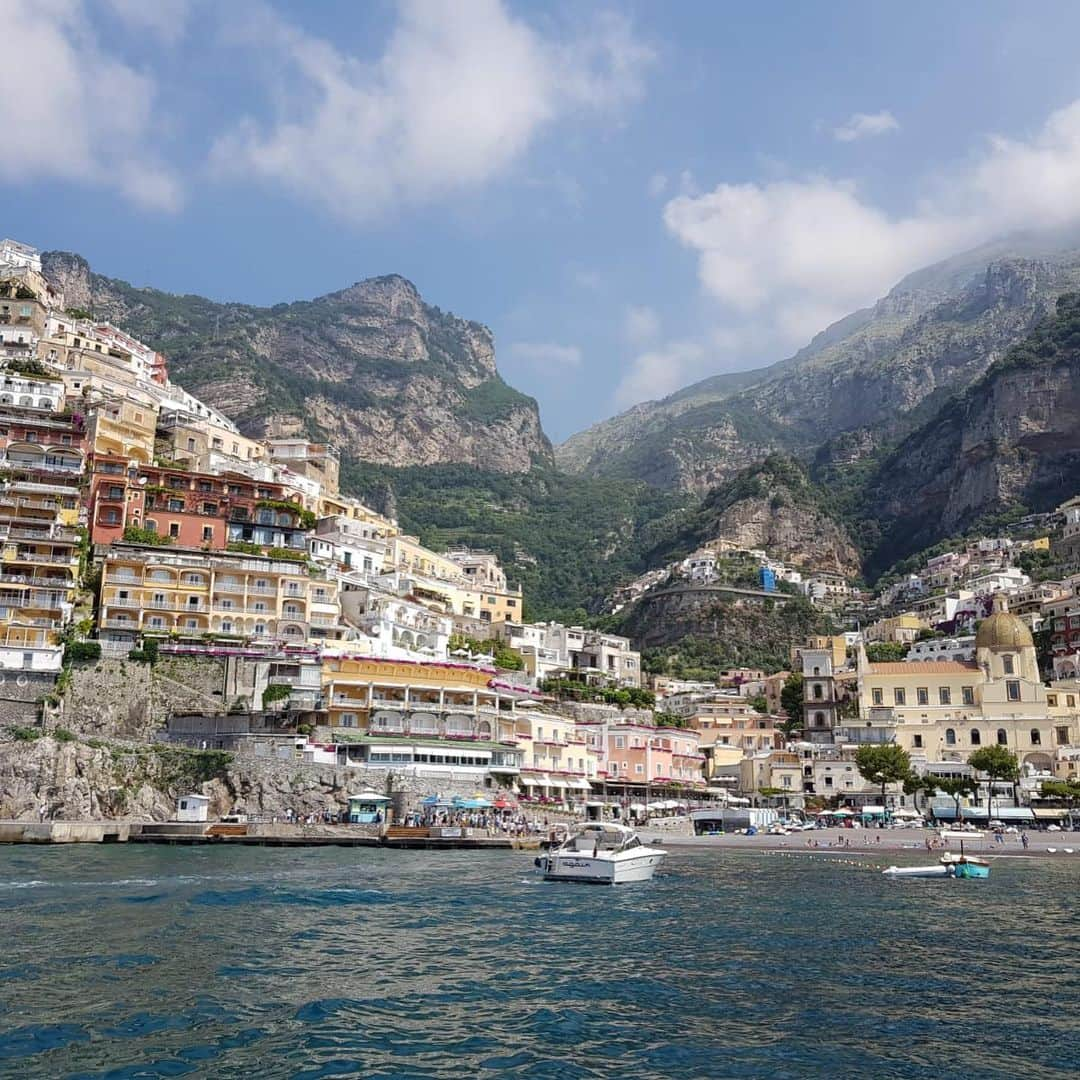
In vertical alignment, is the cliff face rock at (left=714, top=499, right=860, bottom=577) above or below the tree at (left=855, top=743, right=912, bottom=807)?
above

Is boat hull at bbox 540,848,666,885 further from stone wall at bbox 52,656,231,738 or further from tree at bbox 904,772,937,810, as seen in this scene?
tree at bbox 904,772,937,810

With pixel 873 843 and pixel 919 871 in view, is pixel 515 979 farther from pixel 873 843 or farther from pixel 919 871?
pixel 873 843

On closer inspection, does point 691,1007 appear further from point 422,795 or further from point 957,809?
point 957,809

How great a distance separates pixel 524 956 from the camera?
2375 cm

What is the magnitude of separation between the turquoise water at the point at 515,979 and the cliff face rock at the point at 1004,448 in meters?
138

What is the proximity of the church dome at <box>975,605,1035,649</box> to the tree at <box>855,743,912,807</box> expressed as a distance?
1601 cm

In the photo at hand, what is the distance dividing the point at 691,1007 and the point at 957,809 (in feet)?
182

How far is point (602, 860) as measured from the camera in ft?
131

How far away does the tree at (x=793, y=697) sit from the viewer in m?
104

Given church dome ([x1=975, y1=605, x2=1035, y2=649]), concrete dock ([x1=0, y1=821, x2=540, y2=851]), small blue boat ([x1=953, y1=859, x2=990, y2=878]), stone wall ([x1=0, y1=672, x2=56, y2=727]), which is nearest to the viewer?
small blue boat ([x1=953, y1=859, x2=990, y2=878])

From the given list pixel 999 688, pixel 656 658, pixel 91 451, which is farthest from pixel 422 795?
pixel 656 658

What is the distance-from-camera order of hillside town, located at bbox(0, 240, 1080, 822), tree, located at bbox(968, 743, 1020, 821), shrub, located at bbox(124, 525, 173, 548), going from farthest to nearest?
shrub, located at bbox(124, 525, 173, 548) → tree, located at bbox(968, 743, 1020, 821) → hillside town, located at bbox(0, 240, 1080, 822)

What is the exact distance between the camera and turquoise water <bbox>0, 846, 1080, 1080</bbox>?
51.7 feet

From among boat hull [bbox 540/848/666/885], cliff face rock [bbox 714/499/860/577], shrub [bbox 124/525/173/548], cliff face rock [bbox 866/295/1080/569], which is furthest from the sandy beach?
cliff face rock [bbox 866/295/1080/569]
